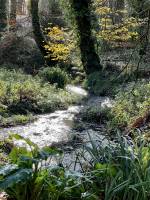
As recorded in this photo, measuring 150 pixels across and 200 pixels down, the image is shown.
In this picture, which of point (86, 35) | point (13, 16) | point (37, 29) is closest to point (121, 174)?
point (86, 35)

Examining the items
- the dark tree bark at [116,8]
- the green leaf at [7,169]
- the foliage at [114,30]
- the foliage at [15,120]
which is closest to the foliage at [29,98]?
the foliage at [15,120]

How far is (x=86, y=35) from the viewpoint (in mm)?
19688

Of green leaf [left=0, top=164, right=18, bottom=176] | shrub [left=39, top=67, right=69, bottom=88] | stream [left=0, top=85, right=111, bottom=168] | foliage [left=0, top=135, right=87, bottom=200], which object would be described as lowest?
stream [left=0, top=85, right=111, bottom=168]

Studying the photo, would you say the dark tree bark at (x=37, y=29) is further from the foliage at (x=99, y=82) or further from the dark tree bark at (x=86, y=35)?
the foliage at (x=99, y=82)

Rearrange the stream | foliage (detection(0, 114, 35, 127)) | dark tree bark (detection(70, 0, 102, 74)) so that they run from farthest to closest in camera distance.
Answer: dark tree bark (detection(70, 0, 102, 74)), foliage (detection(0, 114, 35, 127)), the stream

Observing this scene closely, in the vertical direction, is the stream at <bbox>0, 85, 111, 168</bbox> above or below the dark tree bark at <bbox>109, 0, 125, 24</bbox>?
below

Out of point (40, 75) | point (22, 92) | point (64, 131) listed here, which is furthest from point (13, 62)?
point (64, 131)

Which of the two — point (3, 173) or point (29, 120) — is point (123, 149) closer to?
point (3, 173)

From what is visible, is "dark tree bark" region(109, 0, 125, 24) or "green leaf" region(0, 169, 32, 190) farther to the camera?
"dark tree bark" region(109, 0, 125, 24)

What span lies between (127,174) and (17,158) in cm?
110

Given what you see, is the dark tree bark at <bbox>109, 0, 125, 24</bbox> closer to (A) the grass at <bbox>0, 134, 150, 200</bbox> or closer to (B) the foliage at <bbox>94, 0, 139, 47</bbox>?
(B) the foliage at <bbox>94, 0, 139, 47</bbox>

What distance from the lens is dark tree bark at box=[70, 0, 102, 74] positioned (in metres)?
19.0

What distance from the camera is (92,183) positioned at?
13.6ft

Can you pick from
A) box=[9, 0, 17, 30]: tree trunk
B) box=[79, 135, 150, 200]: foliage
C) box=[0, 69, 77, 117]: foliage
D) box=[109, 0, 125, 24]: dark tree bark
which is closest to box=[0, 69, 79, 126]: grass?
box=[0, 69, 77, 117]: foliage
